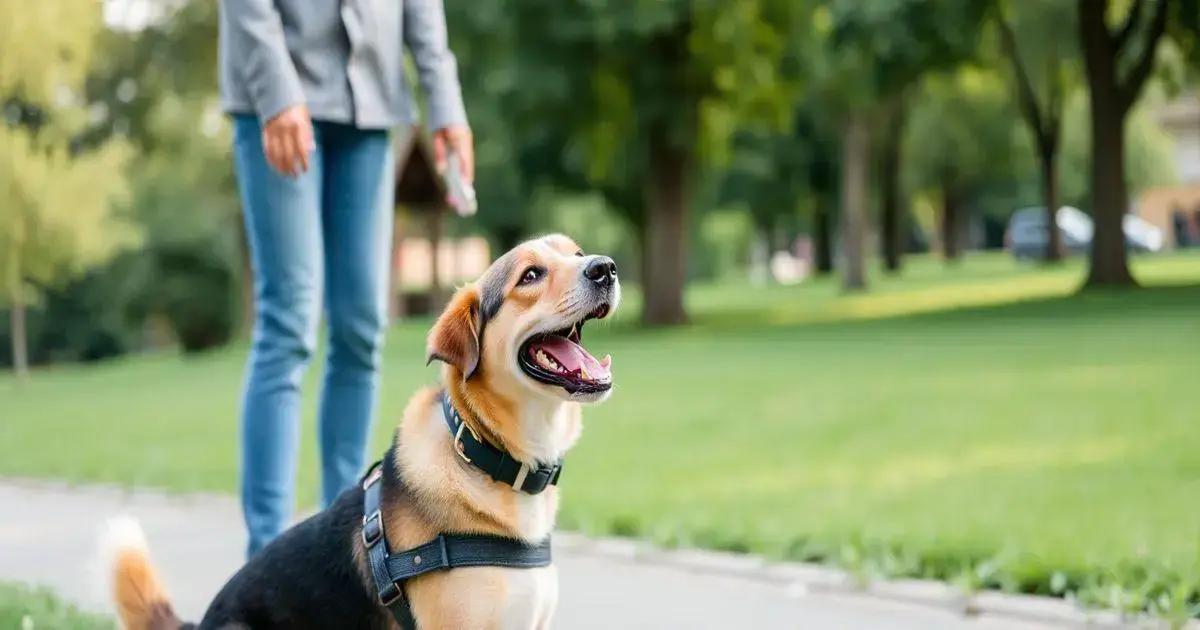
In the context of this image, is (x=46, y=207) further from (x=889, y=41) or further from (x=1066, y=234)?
(x=1066, y=234)

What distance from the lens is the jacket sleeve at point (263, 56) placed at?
413cm

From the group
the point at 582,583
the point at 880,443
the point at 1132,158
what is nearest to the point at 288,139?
the point at 582,583

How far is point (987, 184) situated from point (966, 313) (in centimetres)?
3669

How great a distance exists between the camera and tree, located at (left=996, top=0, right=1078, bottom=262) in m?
27.7

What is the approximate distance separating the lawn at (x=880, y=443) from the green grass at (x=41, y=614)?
8.00 feet

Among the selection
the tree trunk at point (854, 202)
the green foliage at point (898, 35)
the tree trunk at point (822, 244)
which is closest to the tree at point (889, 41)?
the green foliage at point (898, 35)

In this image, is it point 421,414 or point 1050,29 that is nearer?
point 421,414

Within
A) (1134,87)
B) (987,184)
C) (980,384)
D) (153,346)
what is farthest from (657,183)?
(987,184)

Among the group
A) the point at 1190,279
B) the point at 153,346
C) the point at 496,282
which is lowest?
the point at 153,346

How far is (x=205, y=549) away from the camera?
591cm

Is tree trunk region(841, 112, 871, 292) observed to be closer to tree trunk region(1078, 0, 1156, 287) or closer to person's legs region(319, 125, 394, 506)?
tree trunk region(1078, 0, 1156, 287)

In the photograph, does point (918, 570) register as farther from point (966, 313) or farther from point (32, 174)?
point (32, 174)

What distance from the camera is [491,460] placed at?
3.23 meters

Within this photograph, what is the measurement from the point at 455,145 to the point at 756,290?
126 feet
